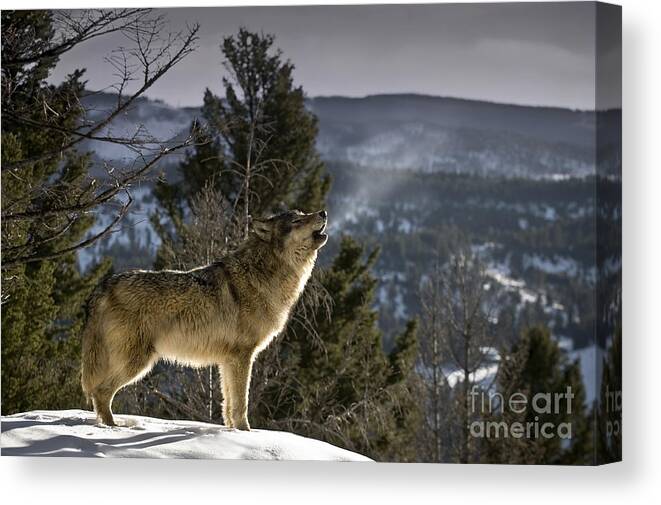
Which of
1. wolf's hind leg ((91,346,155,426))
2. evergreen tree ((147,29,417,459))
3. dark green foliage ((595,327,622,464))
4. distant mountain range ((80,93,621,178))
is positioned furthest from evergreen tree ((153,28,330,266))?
dark green foliage ((595,327,622,464))

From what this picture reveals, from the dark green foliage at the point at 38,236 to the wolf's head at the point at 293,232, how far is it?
1.52 metres

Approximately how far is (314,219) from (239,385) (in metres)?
1.49

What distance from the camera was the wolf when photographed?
867cm

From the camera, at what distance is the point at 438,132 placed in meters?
12.7

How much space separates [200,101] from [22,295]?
3.60m

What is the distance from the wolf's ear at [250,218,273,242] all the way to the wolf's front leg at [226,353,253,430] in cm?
99

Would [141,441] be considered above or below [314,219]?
below

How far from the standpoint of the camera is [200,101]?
11.5 metres

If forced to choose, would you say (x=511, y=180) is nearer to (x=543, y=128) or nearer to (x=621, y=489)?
(x=543, y=128)

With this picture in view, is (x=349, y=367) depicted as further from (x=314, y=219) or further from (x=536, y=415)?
(x=314, y=219)

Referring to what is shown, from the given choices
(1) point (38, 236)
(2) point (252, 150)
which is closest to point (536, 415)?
(1) point (38, 236)

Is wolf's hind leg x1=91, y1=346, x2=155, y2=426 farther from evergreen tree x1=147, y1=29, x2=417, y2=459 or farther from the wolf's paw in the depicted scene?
evergreen tree x1=147, y1=29, x2=417, y2=459

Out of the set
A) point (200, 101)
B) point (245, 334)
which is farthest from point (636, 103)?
point (200, 101)

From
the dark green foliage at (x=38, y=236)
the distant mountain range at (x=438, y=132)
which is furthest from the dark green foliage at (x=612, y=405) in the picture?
the dark green foliage at (x=38, y=236)
